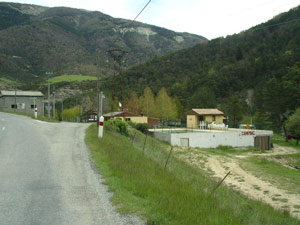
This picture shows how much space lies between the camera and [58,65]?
158 meters

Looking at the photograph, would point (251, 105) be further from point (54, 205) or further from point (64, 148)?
point (54, 205)

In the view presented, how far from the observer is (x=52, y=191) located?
6645 millimetres

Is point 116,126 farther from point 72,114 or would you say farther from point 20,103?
point 72,114

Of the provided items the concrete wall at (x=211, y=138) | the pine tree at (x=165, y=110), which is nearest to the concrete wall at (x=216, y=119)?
the pine tree at (x=165, y=110)

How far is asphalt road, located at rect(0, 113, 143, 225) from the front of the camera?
505cm

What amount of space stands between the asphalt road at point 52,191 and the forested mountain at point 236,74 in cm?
5197

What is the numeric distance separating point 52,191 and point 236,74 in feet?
330

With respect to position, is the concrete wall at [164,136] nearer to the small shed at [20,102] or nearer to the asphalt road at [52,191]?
the asphalt road at [52,191]

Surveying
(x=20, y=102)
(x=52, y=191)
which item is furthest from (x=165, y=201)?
(x=20, y=102)

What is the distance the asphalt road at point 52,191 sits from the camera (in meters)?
5.05

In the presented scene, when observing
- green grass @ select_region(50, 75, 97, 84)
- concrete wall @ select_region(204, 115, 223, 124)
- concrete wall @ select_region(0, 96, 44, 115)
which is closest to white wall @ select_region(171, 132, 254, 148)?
concrete wall @ select_region(204, 115, 223, 124)

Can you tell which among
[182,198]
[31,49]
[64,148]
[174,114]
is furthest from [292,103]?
[31,49]

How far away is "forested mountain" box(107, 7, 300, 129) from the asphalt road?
51975 mm

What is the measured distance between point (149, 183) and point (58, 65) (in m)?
160
